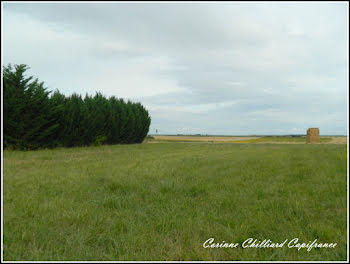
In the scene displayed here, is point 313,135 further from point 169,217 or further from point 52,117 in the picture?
point 169,217

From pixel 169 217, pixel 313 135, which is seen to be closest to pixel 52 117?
pixel 169 217

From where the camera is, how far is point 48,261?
9.09ft

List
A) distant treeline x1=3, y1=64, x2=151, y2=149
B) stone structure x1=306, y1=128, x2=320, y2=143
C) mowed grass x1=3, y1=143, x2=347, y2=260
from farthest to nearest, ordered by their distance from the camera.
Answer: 1. stone structure x1=306, y1=128, x2=320, y2=143
2. distant treeline x1=3, y1=64, x2=151, y2=149
3. mowed grass x1=3, y1=143, x2=347, y2=260

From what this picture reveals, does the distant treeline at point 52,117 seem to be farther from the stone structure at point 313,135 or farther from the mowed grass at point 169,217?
the stone structure at point 313,135

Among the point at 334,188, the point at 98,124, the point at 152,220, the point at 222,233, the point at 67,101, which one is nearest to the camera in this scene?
the point at 222,233

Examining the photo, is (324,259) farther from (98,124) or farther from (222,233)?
(98,124)

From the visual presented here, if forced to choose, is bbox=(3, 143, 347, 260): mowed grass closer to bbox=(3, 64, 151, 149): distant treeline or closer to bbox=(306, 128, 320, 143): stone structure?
bbox=(3, 64, 151, 149): distant treeline

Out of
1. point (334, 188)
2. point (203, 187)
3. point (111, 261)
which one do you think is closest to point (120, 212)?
point (111, 261)

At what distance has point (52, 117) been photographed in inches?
778

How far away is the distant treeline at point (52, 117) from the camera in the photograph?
17.5 metres

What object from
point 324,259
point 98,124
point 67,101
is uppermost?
point 67,101

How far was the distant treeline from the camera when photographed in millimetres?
17453

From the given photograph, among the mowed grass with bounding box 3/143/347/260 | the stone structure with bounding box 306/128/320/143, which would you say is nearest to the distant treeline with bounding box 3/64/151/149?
the mowed grass with bounding box 3/143/347/260

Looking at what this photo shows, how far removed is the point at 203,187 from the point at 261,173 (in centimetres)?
260
